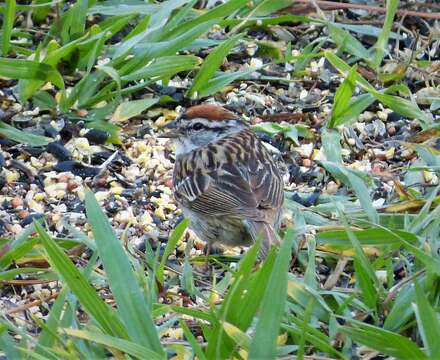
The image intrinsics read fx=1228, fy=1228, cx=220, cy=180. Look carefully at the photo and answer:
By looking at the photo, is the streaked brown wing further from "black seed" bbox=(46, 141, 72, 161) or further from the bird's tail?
"black seed" bbox=(46, 141, 72, 161)

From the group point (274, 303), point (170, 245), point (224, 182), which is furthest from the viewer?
point (224, 182)

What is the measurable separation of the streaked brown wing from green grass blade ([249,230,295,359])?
1.14 m

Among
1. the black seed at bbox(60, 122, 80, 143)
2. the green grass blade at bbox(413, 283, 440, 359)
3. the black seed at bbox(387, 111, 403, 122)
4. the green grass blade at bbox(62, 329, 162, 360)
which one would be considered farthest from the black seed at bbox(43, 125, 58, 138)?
the green grass blade at bbox(413, 283, 440, 359)

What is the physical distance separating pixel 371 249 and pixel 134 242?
848 mm

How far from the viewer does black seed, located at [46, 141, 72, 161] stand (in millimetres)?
4840

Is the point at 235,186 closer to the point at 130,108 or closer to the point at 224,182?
the point at 224,182

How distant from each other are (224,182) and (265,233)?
0.39 m

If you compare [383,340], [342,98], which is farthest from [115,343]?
[342,98]

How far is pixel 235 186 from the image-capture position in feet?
14.6

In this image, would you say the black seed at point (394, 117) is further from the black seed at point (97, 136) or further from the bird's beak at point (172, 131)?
the black seed at point (97, 136)

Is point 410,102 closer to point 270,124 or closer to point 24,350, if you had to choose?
point 270,124

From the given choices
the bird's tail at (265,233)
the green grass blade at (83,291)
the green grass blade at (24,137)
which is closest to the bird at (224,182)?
the bird's tail at (265,233)

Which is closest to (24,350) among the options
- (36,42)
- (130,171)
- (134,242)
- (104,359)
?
(104,359)

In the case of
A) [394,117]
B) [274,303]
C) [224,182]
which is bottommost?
[394,117]
